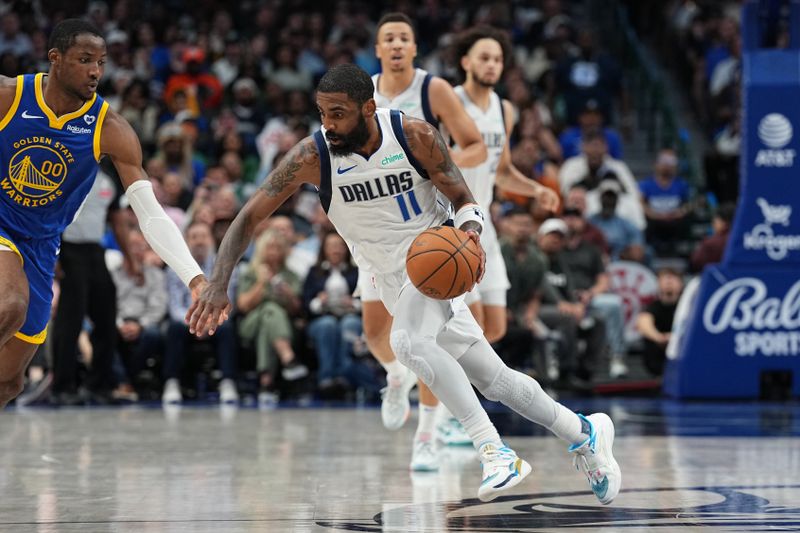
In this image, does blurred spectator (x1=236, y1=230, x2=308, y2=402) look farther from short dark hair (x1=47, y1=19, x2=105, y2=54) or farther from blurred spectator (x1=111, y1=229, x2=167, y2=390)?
short dark hair (x1=47, y1=19, x2=105, y2=54)

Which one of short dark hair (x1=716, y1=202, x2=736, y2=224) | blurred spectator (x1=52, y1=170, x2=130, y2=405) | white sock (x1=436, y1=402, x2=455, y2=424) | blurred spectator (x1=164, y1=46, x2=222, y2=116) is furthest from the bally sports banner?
blurred spectator (x1=164, y1=46, x2=222, y2=116)

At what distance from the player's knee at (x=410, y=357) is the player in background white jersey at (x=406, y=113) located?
162cm

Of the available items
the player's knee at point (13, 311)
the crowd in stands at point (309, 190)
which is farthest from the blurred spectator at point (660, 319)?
the player's knee at point (13, 311)

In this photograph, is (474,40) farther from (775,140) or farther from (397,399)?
(775,140)

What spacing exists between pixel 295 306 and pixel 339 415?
1944mm

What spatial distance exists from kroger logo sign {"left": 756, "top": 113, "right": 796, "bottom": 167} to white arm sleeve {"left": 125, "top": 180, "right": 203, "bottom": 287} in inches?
245

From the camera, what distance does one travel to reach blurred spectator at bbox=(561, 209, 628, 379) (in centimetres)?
1235

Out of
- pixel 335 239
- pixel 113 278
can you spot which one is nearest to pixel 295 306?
pixel 335 239

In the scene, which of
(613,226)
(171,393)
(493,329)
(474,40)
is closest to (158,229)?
(493,329)

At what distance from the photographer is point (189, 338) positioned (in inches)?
463

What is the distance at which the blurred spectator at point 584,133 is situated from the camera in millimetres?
14969

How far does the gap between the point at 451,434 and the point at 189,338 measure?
4275 mm

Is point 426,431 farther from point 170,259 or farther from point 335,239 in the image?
point 335,239

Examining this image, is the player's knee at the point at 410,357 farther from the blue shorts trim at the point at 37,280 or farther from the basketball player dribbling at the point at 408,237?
the blue shorts trim at the point at 37,280
